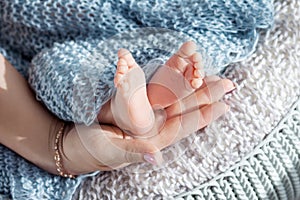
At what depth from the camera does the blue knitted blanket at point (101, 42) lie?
883 mm

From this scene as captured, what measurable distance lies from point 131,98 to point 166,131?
0.25ft

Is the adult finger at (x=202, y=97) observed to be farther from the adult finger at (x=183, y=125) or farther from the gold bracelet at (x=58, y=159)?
the gold bracelet at (x=58, y=159)

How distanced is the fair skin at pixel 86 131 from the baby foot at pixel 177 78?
0.02 m

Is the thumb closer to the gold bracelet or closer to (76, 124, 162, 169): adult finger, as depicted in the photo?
(76, 124, 162, 169): adult finger

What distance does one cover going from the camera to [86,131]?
2.88 feet

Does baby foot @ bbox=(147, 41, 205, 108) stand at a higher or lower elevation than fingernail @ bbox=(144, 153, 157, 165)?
higher

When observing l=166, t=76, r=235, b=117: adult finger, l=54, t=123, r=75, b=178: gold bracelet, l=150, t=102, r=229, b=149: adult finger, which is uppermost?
l=166, t=76, r=235, b=117: adult finger

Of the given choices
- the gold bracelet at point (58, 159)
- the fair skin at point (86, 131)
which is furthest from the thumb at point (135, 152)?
the gold bracelet at point (58, 159)

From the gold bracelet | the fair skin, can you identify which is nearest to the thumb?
the fair skin

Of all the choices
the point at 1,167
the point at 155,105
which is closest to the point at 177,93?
the point at 155,105

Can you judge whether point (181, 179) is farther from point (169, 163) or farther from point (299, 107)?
point (299, 107)

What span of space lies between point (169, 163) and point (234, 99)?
0.39 ft

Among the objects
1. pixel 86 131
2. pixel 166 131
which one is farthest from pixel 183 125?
pixel 86 131

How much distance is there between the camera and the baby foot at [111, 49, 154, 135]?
2.59ft
